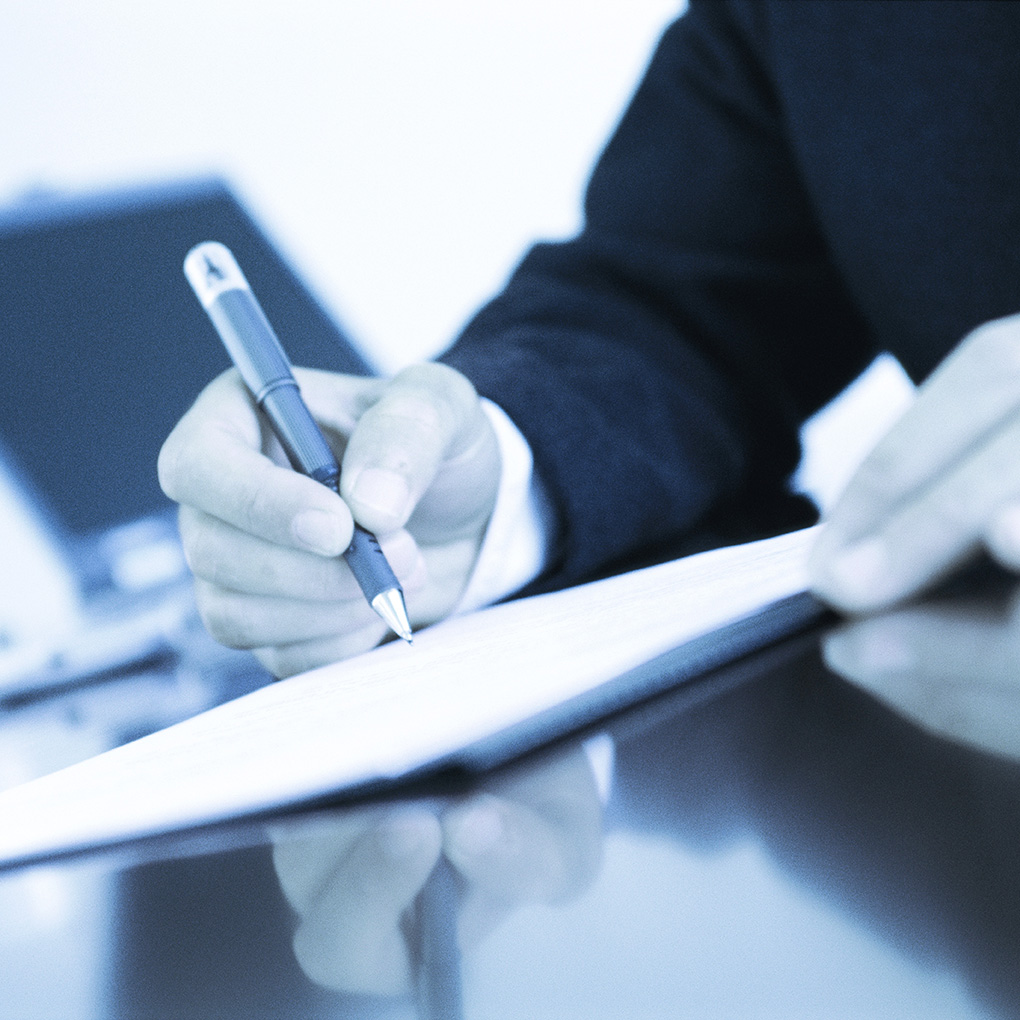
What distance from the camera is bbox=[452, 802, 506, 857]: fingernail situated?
6.7 inches

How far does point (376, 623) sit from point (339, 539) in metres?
0.10

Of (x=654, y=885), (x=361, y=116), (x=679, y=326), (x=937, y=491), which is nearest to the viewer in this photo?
(x=654, y=885)

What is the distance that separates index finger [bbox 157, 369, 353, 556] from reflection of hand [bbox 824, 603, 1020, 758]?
0.65ft

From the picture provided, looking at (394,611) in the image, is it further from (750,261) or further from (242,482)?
(750,261)

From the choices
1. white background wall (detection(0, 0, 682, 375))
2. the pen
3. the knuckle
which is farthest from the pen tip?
white background wall (detection(0, 0, 682, 375))

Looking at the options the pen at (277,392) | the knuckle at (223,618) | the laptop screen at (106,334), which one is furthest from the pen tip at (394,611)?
the laptop screen at (106,334)

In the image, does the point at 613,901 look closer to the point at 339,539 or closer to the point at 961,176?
the point at 339,539

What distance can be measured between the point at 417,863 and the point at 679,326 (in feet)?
1.85

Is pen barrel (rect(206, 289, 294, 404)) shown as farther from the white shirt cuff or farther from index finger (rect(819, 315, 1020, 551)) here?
index finger (rect(819, 315, 1020, 551))

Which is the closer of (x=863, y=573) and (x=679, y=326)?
(x=863, y=573)

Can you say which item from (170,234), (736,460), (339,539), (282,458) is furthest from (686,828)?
(170,234)

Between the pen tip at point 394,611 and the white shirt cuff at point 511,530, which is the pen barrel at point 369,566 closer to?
the pen tip at point 394,611

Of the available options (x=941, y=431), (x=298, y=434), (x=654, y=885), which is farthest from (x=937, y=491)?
(x=298, y=434)

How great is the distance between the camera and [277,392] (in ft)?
1.38
